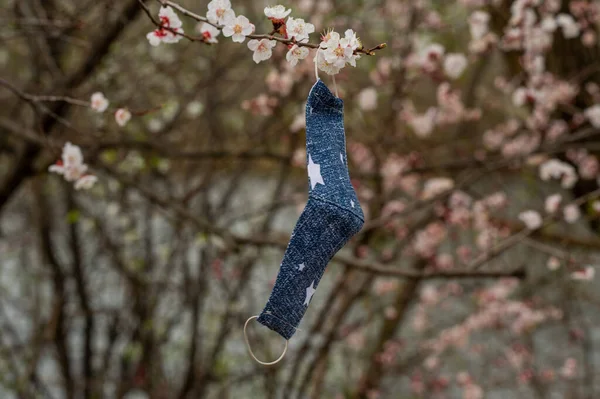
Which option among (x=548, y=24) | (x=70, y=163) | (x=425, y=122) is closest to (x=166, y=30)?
(x=70, y=163)

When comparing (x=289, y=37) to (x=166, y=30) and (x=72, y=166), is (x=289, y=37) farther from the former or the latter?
(x=72, y=166)

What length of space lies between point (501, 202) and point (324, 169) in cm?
287

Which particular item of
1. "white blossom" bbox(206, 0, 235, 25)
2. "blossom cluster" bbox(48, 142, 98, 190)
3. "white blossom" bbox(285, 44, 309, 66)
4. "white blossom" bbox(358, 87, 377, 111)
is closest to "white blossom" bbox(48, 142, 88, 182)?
"blossom cluster" bbox(48, 142, 98, 190)

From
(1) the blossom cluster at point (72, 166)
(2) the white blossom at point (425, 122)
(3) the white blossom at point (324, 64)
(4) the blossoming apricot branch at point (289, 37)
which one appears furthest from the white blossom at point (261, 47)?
(2) the white blossom at point (425, 122)

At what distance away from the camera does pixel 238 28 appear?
101 cm

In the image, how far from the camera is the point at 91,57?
2.20 metres

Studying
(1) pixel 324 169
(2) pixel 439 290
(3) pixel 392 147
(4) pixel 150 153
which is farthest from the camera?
(2) pixel 439 290

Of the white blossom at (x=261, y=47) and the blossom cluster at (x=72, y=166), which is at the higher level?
the white blossom at (x=261, y=47)

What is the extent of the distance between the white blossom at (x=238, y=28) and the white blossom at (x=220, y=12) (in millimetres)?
10

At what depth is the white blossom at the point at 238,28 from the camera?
3.29ft

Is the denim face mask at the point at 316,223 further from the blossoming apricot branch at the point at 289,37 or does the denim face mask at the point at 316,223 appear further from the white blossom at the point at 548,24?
the white blossom at the point at 548,24

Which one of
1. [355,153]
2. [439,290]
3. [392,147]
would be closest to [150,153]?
[355,153]

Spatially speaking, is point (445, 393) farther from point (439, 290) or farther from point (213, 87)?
point (213, 87)

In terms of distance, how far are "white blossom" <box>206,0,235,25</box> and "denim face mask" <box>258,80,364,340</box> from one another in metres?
0.20
